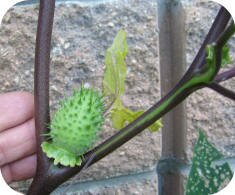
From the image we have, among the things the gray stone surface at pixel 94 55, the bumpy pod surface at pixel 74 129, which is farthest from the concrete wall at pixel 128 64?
the bumpy pod surface at pixel 74 129

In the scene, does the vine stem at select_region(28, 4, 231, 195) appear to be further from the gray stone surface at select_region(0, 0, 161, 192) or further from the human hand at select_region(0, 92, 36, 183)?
the gray stone surface at select_region(0, 0, 161, 192)

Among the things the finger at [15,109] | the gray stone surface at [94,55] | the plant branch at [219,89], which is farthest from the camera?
the gray stone surface at [94,55]

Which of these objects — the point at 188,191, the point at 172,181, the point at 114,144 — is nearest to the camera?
the point at 114,144

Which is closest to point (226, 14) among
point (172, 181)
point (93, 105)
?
point (93, 105)

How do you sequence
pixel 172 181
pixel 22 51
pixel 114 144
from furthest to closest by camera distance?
pixel 172 181, pixel 22 51, pixel 114 144

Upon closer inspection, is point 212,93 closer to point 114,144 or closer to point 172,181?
point 172,181

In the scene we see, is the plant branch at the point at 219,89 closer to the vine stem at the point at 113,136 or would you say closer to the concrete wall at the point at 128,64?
the vine stem at the point at 113,136
